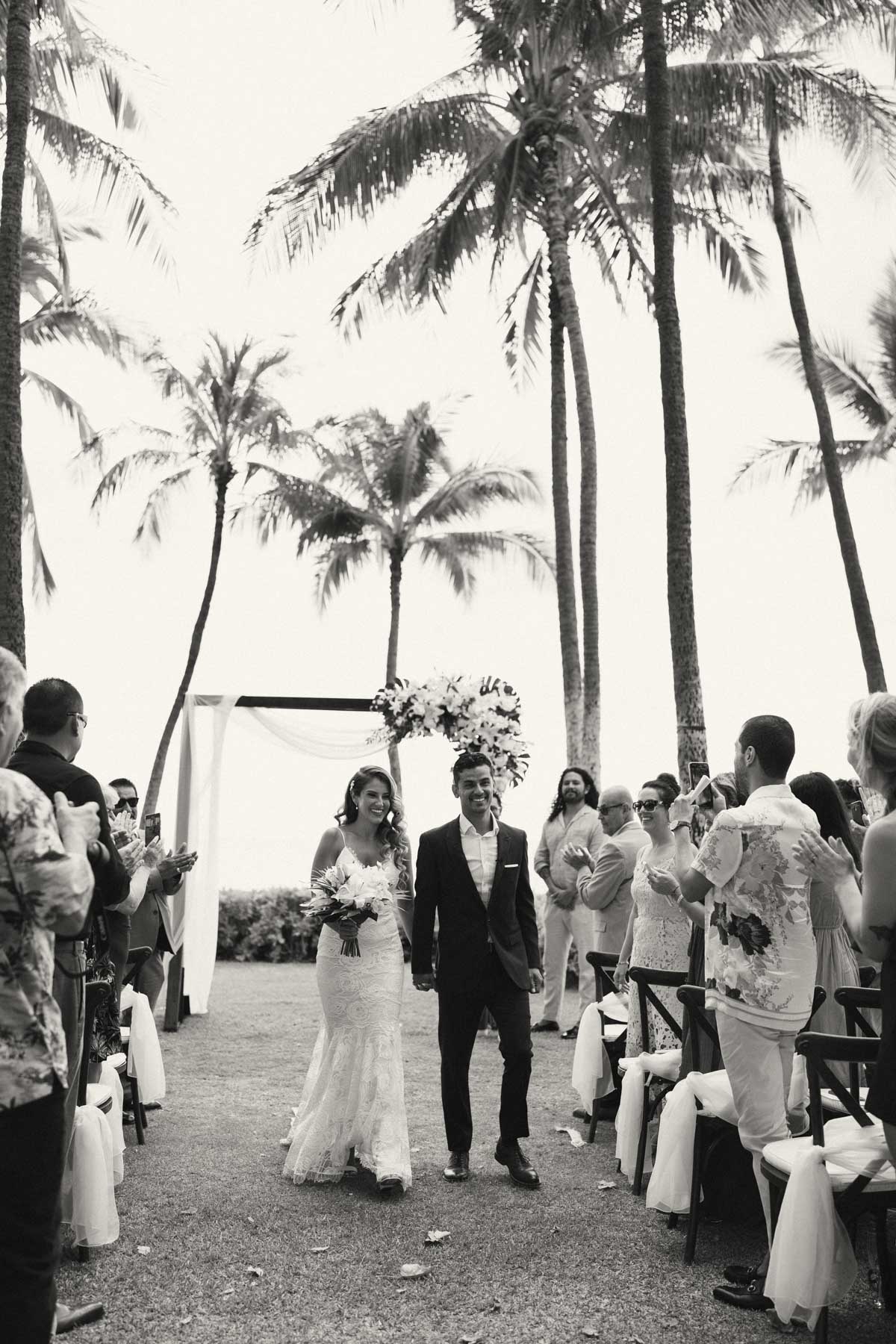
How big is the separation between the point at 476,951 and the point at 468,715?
7.49ft

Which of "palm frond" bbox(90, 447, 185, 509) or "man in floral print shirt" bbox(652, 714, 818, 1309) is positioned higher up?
"palm frond" bbox(90, 447, 185, 509)

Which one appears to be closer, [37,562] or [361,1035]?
[361,1035]

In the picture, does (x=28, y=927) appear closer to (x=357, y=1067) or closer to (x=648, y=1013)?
(x=357, y=1067)

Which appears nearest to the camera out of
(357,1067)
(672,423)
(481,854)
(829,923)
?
(829,923)

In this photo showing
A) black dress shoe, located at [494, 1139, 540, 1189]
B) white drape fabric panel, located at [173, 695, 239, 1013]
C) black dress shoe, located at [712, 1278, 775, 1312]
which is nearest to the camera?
black dress shoe, located at [712, 1278, 775, 1312]

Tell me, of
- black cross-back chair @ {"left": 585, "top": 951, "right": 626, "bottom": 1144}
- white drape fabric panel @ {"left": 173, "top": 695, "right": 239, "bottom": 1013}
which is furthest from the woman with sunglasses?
white drape fabric panel @ {"left": 173, "top": 695, "right": 239, "bottom": 1013}

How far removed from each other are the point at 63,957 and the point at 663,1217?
3057mm

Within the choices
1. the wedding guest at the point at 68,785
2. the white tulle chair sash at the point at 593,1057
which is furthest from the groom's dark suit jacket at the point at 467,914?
the wedding guest at the point at 68,785

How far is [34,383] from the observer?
75.4 ft

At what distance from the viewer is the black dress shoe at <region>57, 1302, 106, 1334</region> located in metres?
4.20

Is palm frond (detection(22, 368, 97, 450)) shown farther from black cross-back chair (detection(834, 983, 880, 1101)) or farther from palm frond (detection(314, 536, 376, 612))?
Answer: black cross-back chair (detection(834, 983, 880, 1101))

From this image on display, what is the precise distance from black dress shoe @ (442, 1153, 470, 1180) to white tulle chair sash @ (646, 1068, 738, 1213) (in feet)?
4.50

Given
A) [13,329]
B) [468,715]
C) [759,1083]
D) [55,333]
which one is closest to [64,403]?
[55,333]

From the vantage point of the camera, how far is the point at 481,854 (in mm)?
6598
